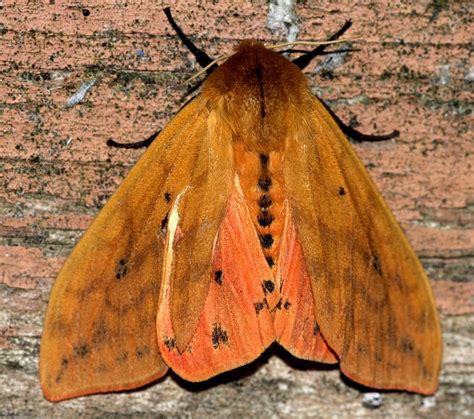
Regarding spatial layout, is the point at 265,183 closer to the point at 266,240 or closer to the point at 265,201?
the point at 265,201

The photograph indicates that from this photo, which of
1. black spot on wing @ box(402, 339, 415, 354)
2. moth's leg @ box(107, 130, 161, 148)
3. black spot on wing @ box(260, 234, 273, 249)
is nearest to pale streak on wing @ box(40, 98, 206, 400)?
moth's leg @ box(107, 130, 161, 148)

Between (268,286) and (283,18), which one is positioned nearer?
(268,286)

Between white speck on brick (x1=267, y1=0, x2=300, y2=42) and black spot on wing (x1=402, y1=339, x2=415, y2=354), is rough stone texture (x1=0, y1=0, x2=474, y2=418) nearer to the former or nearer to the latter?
white speck on brick (x1=267, y1=0, x2=300, y2=42)

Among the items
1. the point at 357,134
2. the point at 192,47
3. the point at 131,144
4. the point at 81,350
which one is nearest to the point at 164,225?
the point at 131,144

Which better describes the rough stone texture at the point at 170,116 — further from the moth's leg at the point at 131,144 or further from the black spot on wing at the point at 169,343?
the black spot on wing at the point at 169,343

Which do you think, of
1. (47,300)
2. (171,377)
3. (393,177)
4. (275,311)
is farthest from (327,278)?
(47,300)

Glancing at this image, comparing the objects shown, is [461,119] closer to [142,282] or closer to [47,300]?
[142,282]

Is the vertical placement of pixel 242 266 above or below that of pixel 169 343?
above

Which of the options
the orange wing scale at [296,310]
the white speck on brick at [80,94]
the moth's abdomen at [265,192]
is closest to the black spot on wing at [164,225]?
the moth's abdomen at [265,192]

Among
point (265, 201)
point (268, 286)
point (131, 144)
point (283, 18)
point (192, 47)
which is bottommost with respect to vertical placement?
point (268, 286)
